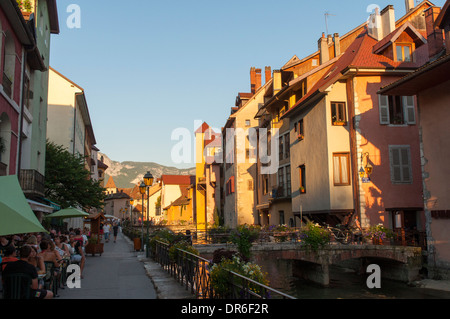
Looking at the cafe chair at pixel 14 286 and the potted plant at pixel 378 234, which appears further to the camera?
the potted plant at pixel 378 234

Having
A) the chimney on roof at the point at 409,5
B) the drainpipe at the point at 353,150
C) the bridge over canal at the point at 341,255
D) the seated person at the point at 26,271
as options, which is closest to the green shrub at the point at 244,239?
the bridge over canal at the point at 341,255

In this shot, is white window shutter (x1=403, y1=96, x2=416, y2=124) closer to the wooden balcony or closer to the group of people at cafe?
the group of people at cafe

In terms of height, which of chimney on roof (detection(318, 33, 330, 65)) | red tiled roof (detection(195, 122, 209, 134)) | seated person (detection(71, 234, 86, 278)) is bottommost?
seated person (detection(71, 234, 86, 278))

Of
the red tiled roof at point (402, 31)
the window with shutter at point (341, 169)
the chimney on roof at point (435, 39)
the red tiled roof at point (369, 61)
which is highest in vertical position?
the red tiled roof at point (402, 31)

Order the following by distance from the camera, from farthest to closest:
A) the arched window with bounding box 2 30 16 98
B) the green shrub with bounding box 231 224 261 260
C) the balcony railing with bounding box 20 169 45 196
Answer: the green shrub with bounding box 231 224 261 260 → the balcony railing with bounding box 20 169 45 196 → the arched window with bounding box 2 30 16 98

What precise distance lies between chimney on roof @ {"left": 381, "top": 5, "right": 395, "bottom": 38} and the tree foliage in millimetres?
23174

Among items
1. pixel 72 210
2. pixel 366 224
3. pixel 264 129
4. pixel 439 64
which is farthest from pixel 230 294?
pixel 264 129

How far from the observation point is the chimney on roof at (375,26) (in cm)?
2705

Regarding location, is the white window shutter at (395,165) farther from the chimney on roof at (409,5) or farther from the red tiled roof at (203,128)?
the red tiled roof at (203,128)

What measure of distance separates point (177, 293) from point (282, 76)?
2552 cm

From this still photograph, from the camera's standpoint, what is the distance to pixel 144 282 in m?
12.5

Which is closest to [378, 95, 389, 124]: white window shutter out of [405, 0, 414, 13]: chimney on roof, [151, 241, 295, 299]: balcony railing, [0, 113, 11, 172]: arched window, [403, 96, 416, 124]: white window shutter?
[403, 96, 416, 124]: white window shutter

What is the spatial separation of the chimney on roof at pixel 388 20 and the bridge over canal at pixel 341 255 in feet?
47.7

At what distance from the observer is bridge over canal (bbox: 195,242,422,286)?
19.7 meters
